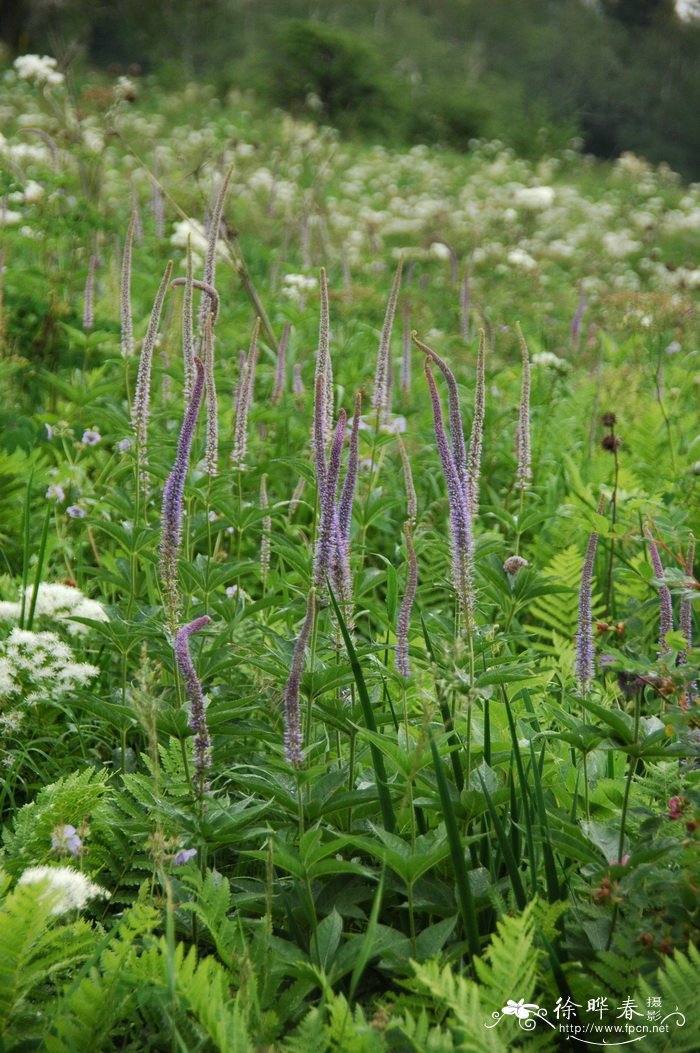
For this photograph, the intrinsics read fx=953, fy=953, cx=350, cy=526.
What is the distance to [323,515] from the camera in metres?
1.83

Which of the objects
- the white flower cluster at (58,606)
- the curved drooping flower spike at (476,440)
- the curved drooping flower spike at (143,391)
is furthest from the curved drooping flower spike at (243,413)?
the curved drooping flower spike at (476,440)

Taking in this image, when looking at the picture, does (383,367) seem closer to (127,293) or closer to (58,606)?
(127,293)

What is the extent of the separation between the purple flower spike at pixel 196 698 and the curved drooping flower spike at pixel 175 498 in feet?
0.85

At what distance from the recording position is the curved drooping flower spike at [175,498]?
1797 millimetres

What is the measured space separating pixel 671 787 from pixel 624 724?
0.34 metres

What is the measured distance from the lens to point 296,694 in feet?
5.18

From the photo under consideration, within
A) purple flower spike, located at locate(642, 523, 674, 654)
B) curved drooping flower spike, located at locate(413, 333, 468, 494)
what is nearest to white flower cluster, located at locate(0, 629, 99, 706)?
curved drooping flower spike, located at locate(413, 333, 468, 494)

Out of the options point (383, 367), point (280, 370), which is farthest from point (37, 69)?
point (383, 367)

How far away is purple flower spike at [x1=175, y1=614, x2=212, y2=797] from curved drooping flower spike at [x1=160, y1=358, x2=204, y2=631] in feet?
0.85

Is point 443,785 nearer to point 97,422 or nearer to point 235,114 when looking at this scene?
point 97,422

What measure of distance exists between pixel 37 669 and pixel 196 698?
97 centimetres

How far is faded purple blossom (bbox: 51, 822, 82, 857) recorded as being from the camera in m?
1.74

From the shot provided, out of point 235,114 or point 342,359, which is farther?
point 235,114

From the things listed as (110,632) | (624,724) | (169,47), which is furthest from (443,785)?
(169,47)
